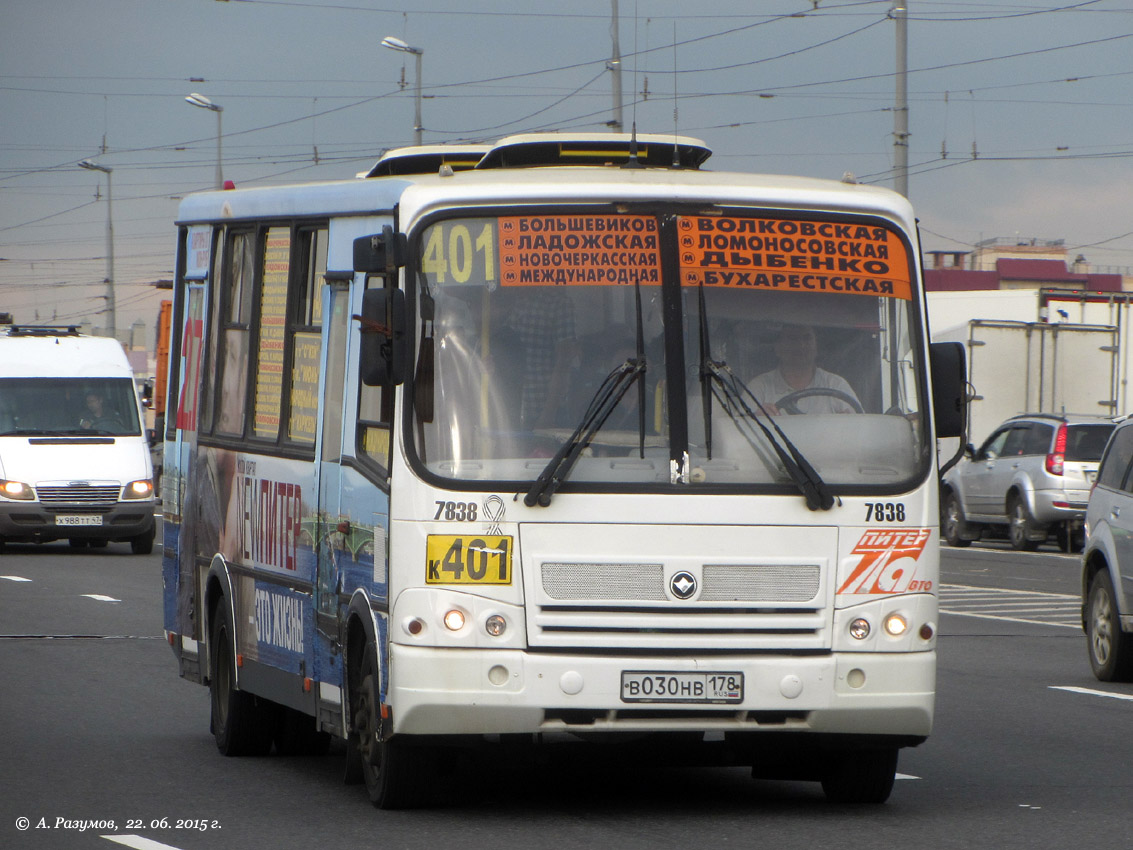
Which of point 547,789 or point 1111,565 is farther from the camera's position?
point 1111,565

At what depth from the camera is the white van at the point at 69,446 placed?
1048 inches

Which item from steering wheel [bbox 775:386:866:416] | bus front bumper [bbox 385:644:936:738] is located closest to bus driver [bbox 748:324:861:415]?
steering wheel [bbox 775:386:866:416]

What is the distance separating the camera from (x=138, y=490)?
27.1m

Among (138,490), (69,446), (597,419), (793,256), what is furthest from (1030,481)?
(597,419)

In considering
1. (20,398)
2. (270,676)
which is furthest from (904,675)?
(20,398)

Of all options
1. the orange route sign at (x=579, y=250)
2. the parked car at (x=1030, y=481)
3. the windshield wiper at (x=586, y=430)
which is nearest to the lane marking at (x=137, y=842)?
the windshield wiper at (x=586, y=430)

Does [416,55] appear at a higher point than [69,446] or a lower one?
higher

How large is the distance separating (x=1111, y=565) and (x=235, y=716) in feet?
20.6

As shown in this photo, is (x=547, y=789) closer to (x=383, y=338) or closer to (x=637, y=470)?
(x=637, y=470)

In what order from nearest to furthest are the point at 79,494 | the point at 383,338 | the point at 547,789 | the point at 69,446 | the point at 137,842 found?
the point at 137,842 < the point at 383,338 < the point at 547,789 < the point at 79,494 < the point at 69,446

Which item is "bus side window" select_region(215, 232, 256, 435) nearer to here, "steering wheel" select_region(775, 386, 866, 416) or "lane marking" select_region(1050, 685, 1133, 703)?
"steering wheel" select_region(775, 386, 866, 416)

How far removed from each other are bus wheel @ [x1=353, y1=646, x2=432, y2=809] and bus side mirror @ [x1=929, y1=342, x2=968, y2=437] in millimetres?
2412

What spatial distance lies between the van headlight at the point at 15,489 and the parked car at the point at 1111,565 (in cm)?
1566

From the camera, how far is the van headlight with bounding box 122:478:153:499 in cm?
2697
